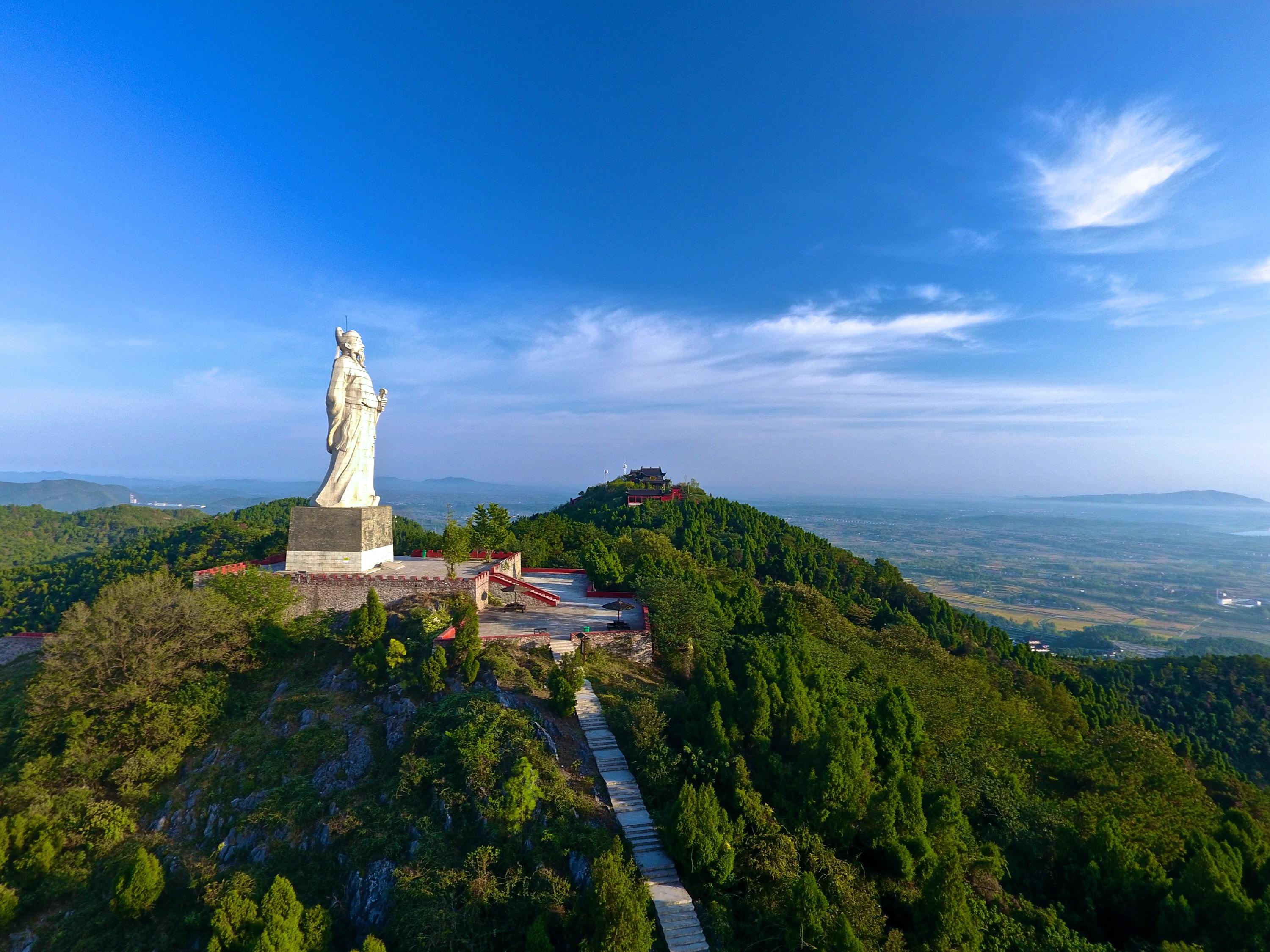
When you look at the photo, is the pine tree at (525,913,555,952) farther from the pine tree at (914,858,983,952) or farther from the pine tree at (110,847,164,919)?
the pine tree at (110,847,164,919)

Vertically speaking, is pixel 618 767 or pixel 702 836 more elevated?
pixel 702 836

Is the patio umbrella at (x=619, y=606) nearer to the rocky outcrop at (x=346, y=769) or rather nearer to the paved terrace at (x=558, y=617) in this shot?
the paved terrace at (x=558, y=617)

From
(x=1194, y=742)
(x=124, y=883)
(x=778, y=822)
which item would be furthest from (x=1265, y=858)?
(x=1194, y=742)

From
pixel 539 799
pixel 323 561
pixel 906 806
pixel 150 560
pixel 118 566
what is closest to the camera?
pixel 539 799

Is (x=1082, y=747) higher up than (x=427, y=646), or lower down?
lower down

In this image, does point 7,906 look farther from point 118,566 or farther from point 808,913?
point 118,566

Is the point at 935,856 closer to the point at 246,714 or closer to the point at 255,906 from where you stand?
the point at 255,906

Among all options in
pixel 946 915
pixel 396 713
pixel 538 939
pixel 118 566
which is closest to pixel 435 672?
pixel 396 713

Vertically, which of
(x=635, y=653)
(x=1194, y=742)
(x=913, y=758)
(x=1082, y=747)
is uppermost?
(x=635, y=653)
